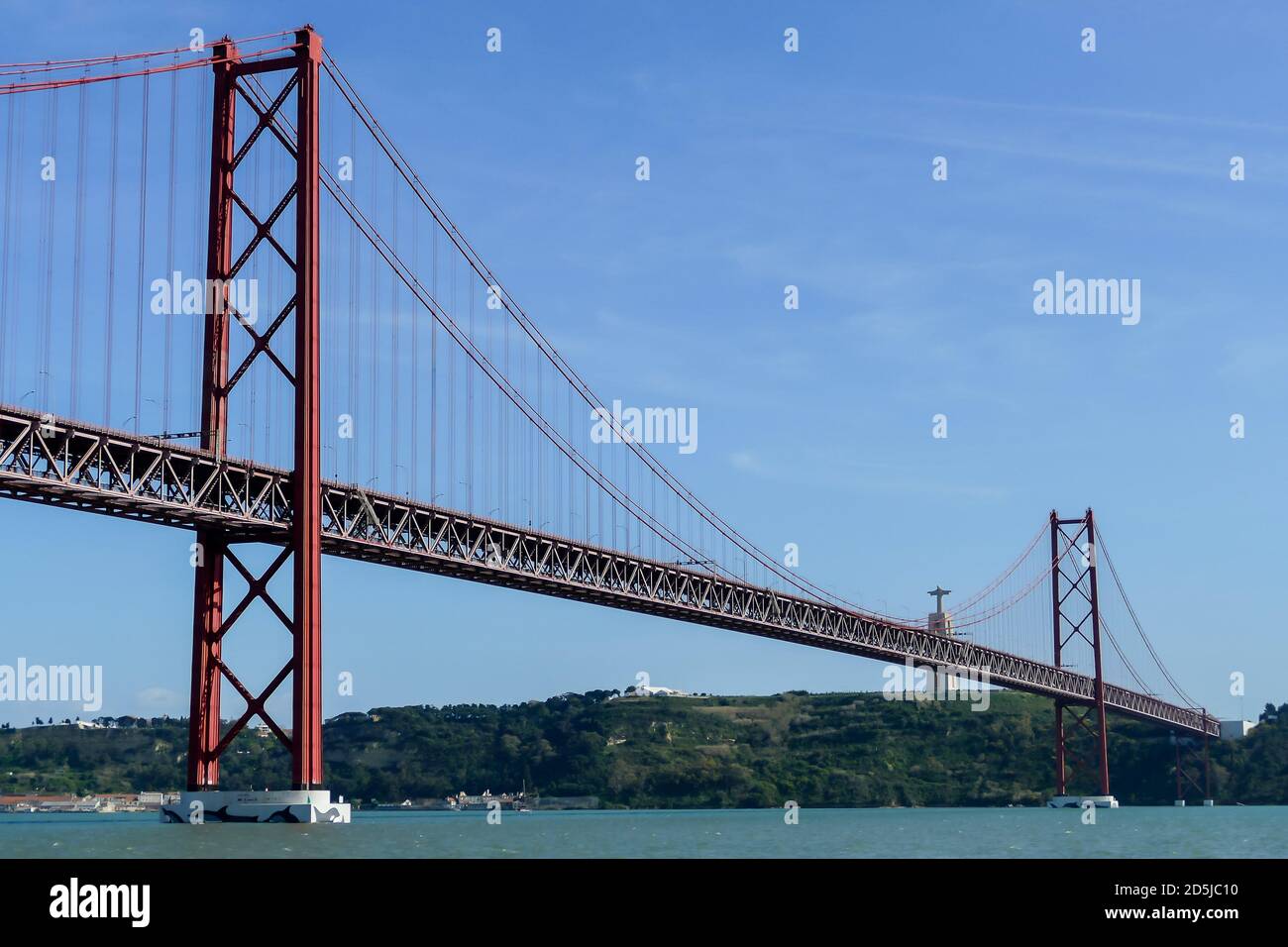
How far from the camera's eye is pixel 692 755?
16775 centimetres

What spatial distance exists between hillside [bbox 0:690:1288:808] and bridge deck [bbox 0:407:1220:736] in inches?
1987

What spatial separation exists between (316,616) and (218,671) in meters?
4.48

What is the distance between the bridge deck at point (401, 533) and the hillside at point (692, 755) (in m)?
50.5

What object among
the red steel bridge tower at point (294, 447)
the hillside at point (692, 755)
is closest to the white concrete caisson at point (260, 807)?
the red steel bridge tower at point (294, 447)

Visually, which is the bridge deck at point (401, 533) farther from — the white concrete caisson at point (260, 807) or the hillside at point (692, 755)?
the hillside at point (692, 755)

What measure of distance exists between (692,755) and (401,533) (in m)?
108

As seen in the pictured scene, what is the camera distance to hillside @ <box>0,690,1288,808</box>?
500 feet

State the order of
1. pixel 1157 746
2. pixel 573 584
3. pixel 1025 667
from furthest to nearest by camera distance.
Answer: pixel 1157 746 → pixel 1025 667 → pixel 573 584

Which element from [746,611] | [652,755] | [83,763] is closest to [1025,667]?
[746,611]

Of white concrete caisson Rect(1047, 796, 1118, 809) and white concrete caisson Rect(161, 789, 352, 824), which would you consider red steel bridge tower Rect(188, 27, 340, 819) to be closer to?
white concrete caisson Rect(161, 789, 352, 824)

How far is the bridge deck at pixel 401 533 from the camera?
48719 mm

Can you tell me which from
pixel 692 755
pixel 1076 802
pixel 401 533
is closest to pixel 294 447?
pixel 401 533
